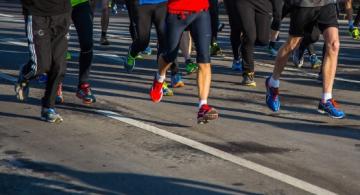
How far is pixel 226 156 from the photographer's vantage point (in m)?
6.53

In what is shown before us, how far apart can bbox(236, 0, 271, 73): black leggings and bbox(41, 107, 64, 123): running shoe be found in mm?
3017

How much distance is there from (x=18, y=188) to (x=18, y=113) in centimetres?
274

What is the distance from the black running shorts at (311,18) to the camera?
26.7ft

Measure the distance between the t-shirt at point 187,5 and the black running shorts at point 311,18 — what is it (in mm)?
1123

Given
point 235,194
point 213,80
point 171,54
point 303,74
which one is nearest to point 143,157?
point 235,194

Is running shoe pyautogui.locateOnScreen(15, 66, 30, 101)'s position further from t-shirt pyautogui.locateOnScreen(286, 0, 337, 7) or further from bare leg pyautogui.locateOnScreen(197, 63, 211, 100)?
t-shirt pyautogui.locateOnScreen(286, 0, 337, 7)

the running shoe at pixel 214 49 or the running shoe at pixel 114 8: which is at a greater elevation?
the running shoe at pixel 114 8

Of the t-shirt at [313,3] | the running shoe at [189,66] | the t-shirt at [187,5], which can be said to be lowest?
the running shoe at [189,66]

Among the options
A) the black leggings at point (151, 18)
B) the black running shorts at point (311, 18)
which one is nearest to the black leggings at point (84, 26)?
the black leggings at point (151, 18)

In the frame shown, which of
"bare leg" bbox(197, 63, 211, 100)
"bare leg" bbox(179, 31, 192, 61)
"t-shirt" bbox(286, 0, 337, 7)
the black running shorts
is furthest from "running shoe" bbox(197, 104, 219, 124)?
"bare leg" bbox(179, 31, 192, 61)

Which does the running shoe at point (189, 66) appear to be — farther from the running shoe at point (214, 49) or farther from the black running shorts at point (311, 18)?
the black running shorts at point (311, 18)

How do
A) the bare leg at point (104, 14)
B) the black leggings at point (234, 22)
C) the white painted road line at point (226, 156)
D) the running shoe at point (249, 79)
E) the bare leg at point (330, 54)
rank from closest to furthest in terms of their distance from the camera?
the white painted road line at point (226, 156) < the bare leg at point (330, 54) < the black leggings at point (234, 22) < the running shoe at point (249, 79) < the bare leg at point (104, 14)

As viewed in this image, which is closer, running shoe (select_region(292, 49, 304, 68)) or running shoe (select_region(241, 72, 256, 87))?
running shoe (select_region(241, 72, 256, 87))

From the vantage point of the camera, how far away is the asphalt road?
5754 mm
